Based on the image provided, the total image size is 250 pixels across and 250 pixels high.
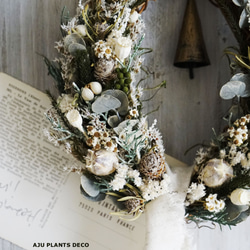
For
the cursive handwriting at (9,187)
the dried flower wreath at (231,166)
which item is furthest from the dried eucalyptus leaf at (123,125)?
the cursive handwriting at (9,187)

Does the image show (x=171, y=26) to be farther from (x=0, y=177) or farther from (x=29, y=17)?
(x=0, y=177)

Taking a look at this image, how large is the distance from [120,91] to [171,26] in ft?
1.34

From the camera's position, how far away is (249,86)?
1028mm

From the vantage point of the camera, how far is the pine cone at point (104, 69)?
98cm

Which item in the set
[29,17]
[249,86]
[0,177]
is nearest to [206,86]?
[249,86]

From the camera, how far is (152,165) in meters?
0.97

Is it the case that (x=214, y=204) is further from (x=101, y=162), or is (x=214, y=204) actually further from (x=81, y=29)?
(x=81, y=29)

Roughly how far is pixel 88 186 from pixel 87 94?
26 cm

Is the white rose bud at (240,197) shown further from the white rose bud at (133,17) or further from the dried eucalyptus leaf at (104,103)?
the white rose bud at (133,17)

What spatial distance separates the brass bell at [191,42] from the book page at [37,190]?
49cm

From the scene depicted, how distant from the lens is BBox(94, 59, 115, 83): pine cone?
98 centimetres

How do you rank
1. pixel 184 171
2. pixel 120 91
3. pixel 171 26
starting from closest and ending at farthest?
pixel 120 91 → pixel 184 171 → pixel 171 26

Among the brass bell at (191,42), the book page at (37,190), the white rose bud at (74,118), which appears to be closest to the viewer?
the white rose bud at (74,118)

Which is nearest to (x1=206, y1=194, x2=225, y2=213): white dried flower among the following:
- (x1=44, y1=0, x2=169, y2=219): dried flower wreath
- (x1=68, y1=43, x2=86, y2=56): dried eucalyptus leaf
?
(x1=44, y1=0, x2=169, y2=219): dried flower wreath
